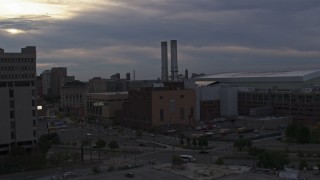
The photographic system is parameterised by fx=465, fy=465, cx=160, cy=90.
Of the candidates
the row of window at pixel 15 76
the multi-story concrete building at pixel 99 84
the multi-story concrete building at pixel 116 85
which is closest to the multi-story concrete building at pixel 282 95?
the row of window at pixel 15 76

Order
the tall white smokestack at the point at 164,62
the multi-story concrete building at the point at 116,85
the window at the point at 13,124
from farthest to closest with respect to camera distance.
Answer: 1. the multi-story concrete building at the point at 116,85
2. the tall white smokestack at the point at 164,62
3. the window at the point at 13,124

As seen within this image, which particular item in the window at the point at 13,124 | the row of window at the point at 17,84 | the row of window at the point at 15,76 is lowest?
the window at the point at 13,124

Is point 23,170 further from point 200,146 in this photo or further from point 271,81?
point 271,81

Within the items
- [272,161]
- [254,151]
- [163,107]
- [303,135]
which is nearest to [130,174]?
[272,161]

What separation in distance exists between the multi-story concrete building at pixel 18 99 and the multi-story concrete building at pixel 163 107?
9.87 meters

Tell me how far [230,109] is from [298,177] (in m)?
18.8

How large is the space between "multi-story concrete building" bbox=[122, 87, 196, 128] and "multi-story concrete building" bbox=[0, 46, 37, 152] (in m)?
9.87

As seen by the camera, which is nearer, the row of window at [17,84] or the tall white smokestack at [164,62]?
the row of window at [17,84]

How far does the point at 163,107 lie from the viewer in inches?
1046

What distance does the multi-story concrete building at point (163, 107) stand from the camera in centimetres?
2631

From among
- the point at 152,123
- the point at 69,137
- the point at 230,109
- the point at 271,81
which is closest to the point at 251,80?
the point at 271,81

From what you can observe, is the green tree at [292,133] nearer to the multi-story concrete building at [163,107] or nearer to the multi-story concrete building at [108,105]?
the multi-story concrete building at [163,107]

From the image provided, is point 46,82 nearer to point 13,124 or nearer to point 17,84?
point 17,84

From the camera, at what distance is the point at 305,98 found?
26391mm
